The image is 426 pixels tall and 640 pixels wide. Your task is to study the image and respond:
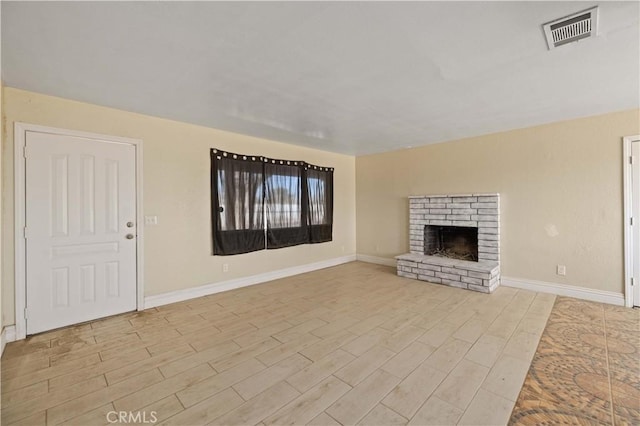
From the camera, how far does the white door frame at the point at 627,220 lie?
338 cm

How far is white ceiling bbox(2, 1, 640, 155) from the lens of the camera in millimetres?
1674

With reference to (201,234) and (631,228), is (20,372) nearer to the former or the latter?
(201,234)

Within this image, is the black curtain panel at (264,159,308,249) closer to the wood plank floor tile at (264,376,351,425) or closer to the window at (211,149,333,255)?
the window at (211,149,333,255)

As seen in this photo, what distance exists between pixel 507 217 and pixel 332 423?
4.04m

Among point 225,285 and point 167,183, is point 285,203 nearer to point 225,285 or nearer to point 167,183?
point 225,285

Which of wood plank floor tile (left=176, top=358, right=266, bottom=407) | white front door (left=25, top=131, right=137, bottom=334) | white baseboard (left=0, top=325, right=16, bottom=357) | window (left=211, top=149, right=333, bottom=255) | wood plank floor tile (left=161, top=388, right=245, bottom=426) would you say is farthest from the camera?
window (left=211, top=149, right=333, bottom=255)

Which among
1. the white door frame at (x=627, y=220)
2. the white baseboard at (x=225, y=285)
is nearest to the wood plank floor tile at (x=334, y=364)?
the white baseboard at (x=225, y=285)

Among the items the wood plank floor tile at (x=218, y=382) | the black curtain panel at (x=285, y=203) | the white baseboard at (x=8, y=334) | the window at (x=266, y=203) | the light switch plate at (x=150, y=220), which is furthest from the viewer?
the black curtain panel at (x=285, y=203)

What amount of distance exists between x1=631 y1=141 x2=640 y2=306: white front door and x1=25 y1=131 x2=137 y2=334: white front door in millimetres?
6082

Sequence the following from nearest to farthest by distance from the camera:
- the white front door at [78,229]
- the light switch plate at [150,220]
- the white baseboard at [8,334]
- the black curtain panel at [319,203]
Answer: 1. the white baseboard at [8,334]
2. the white front door at [78,229]
3. the light switch plate at [150,220]
4. the black curtain panel at [319,203]

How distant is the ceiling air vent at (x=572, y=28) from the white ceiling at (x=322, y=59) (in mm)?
54

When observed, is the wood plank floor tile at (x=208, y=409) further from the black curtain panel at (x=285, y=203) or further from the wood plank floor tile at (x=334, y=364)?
the black curtain panel at (x=285, y=203)

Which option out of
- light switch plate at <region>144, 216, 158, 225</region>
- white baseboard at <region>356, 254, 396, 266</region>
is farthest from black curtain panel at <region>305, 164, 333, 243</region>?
light switch plate at <region>144, 216, 158, 225</region>

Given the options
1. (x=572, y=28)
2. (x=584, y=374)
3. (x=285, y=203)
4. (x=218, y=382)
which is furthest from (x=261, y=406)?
(x=285, y=203)
